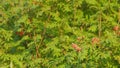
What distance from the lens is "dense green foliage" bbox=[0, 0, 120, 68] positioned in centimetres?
477

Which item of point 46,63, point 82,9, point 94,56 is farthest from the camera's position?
point 82,9

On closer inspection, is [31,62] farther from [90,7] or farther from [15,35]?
[90,7]

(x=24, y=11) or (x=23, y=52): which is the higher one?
(x=24, y=11)

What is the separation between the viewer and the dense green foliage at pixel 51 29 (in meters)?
4.77

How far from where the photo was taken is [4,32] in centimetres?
487

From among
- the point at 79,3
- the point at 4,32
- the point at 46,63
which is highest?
the point at 79,3

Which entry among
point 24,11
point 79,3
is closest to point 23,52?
point 24,11

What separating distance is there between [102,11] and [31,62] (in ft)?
4.15

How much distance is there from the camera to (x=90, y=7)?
16.3 feet

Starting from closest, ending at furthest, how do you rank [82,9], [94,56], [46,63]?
[94,56] → [46,63] → [82,9]

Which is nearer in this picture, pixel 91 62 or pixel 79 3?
pixel 91 62

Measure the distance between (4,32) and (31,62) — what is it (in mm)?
583

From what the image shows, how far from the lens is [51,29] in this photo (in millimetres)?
4984

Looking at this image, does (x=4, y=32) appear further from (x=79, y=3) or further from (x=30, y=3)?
(x=79, y=3)
